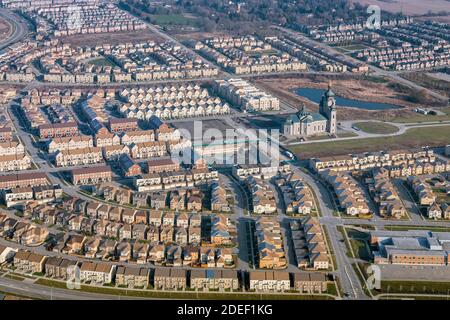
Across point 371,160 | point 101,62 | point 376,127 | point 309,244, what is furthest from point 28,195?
point 101,62

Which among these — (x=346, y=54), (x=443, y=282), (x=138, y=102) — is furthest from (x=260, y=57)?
(x=443, y=282)

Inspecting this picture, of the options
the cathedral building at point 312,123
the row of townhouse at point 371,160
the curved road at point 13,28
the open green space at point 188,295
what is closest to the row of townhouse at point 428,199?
the row of townhouse at point 371,160

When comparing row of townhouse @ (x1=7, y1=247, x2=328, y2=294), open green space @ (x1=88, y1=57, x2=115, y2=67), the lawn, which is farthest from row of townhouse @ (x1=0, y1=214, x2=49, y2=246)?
the lawn

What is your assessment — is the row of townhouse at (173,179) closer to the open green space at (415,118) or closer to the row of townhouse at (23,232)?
the row of townhouse at (23,232)

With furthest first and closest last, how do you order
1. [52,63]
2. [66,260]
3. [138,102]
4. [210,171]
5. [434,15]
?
[434,15] < [52,63] < [138,102] < [210,171] < [66,260]

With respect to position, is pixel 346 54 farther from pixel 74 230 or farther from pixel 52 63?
pixel 74 230
